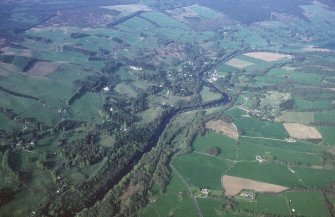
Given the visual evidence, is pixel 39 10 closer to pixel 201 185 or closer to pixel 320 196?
pixel 201 185

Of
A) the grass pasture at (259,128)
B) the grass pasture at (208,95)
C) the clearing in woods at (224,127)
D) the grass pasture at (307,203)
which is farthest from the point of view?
the grass pasture at (208,95)

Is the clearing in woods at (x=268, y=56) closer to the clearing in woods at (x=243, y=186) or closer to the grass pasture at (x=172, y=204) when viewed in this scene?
the clearing in woods at (x=243, y=186)

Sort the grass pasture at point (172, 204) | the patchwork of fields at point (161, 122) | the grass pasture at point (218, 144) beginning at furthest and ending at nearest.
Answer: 1. the grass pasture at point (218, 144)
2. the patchwork of fields at point (161, 122)
3. the grass pasture at point (172, 204)

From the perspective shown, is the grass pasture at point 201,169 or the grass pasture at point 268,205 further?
the grass pasture at point 201,169

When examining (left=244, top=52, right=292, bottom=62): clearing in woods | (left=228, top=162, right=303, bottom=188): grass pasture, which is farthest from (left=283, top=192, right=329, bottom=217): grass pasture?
(left=244, top=52, right=292, bottom=62): clearing in woods

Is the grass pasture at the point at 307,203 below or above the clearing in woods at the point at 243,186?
above

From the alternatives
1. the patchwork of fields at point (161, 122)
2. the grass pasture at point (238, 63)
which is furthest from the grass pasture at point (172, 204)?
the grass pasture at point (238, 63)

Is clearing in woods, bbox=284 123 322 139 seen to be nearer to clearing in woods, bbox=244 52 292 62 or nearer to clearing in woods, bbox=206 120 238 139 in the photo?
clearing in woods, bbox=206 120 238 139
